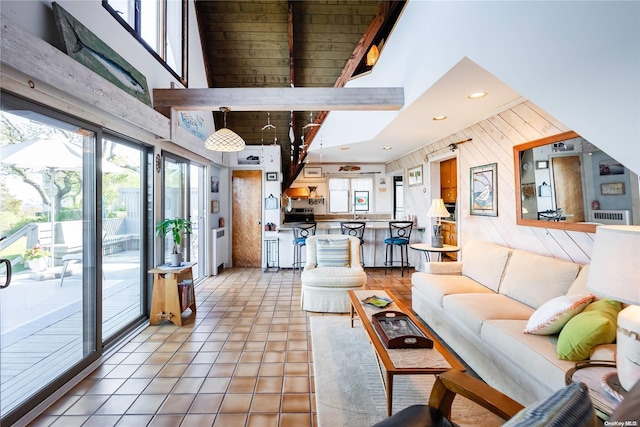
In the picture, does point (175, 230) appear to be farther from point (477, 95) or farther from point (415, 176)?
point (415, 176)

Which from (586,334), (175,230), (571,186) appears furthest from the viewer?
(175,230)

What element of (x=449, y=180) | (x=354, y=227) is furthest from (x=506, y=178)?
(x=449, y=180)

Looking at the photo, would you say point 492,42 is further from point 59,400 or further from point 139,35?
point 59,400

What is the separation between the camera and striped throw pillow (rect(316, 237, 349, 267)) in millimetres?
3959

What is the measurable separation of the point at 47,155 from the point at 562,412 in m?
3.09

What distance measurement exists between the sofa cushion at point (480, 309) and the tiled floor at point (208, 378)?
1.35m

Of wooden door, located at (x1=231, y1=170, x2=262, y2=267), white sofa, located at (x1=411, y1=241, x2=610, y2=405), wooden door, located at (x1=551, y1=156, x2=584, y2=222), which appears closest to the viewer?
white sofa, located at (x1=411, y1=241, x2=610, y2=405)

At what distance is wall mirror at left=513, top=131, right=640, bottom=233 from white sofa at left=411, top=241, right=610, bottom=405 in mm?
420

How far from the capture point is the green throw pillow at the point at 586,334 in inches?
61.1

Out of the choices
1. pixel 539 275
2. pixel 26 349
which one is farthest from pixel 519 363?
pixel 26 349

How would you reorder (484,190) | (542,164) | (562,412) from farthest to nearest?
(484,190) → (542,164) → (562,412)

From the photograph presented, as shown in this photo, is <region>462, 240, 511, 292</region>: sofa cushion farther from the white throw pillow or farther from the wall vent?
the white throw pillow

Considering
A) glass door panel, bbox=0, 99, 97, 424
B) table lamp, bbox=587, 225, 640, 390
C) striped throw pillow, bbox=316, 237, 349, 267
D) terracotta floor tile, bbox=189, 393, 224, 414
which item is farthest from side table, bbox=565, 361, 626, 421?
glass door panel, bbox=0, 99, 97, 424

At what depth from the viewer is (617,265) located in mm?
1147
